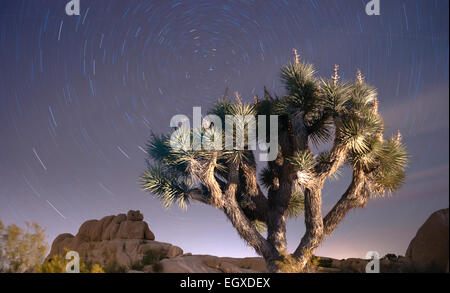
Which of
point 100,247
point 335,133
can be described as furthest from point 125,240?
point 335,133

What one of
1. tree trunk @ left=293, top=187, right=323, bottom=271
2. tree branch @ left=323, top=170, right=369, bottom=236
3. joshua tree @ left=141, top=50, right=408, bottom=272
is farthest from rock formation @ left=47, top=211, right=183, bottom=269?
tree branch @ left=323, top=170, right=369, bottom=236

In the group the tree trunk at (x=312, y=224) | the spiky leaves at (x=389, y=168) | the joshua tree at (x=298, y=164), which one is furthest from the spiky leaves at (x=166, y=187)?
the spiky leaves at (x=389, y=168)

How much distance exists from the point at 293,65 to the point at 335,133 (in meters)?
3.13

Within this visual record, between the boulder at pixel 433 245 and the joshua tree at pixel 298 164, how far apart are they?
3.17 meters

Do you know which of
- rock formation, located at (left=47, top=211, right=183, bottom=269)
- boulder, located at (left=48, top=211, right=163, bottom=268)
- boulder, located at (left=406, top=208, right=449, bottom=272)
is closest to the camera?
boulder, located at (left=406, top=208, right=449, bottom=272)

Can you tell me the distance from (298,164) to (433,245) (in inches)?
184

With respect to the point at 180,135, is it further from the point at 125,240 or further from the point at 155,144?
the point at 125,240

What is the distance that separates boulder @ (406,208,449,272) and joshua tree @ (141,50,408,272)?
317 centimetres

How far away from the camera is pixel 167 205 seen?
45.8 ft

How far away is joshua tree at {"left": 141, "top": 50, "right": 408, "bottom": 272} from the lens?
13188mm

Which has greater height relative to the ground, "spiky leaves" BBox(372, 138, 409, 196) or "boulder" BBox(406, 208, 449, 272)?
"spiky leaves" BBox(372, 138, 409, 196)

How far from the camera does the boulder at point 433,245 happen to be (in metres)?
9.00

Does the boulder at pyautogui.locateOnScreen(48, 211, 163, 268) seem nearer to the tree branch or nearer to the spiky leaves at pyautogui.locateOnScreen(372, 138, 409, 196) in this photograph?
the tree branch

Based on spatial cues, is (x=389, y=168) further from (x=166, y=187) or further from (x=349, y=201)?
(x=166, y=187)
